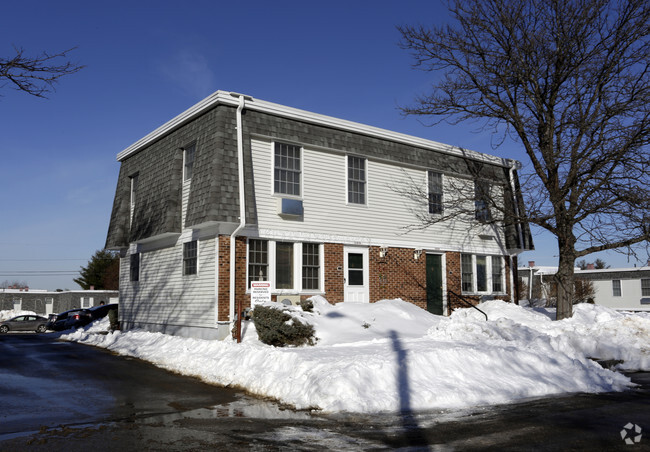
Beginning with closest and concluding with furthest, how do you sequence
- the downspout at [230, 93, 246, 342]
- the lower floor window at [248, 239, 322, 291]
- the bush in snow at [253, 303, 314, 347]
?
the bush in snow at [253, 303, 314, 347] < the downspout at [230, 93, 246, 342] < the lower floor window at [248, 239, 322, 291]

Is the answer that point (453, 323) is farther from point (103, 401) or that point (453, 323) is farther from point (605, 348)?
point (103, 401)

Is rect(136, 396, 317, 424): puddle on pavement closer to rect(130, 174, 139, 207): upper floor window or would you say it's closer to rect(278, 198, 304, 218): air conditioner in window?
rect(278, 198, 304, 218): air conditioner in window

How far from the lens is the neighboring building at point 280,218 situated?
1734 centimetres

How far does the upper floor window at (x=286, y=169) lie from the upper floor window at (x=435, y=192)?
6.54m

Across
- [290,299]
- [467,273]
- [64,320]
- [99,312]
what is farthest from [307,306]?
[64,320]

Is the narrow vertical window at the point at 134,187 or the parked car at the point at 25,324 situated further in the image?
the parked car at the point at 25,324

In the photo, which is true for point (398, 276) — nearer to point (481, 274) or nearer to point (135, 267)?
point (481, 274)

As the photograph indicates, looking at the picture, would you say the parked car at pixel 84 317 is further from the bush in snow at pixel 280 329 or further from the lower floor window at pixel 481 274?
the bush in snow at pixel 280 329

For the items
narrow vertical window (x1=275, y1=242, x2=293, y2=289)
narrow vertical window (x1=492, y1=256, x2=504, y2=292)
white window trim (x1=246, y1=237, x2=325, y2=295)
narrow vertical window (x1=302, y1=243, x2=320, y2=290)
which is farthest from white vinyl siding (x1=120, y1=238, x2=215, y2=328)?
narrow vertical window (x1=492, y1=256, x2=504, y2=292)

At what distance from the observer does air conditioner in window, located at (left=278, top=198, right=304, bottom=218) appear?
18.3 meters

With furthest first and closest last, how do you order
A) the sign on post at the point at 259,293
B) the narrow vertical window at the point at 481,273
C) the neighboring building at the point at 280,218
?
the narrow vertical window at the point at 481,273 → the neighboring building at the point at 280,218 → the sign on post at the point at 259,293

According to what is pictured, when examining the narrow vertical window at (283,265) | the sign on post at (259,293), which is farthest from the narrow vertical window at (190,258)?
the sign on post at (259,293)

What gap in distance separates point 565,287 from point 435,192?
6246 millimetres

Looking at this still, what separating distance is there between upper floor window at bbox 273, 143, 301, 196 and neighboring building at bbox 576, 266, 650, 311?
116 ft
